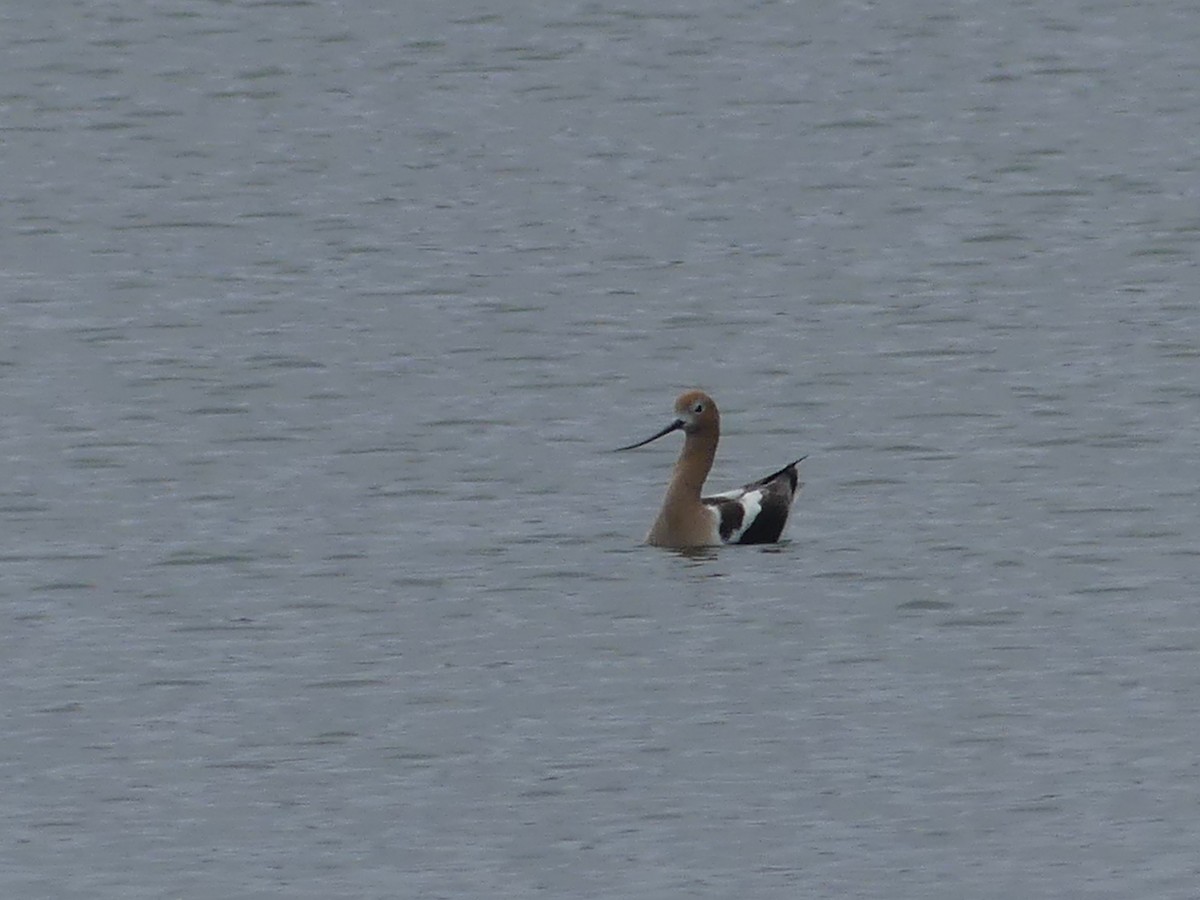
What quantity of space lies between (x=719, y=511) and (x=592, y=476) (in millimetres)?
1443

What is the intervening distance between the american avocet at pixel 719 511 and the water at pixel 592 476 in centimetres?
21

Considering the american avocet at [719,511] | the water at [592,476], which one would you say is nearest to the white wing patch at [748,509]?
the american avocet at [719,511]

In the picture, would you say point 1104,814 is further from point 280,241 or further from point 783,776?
point 280,241

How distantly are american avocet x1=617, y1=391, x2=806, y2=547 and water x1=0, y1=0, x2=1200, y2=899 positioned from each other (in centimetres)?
21

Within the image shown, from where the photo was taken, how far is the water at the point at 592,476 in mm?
13570

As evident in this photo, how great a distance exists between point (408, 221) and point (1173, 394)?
374 inches

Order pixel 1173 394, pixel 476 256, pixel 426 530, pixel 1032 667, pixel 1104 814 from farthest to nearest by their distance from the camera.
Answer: pixel 476 256 < pixel 1173 394 < pixel 426 530 < pixel 1032 667 < pixel 1104 814

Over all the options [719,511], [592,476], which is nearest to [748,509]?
[719,511]

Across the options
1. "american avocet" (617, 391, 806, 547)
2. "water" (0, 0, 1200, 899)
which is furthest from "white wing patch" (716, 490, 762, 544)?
"water" (0, 0, 1200, 899)

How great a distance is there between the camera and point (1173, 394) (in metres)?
22.0

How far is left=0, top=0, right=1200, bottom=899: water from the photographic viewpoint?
44.5 feet

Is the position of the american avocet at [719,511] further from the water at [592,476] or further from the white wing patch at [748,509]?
the water at [592,476]

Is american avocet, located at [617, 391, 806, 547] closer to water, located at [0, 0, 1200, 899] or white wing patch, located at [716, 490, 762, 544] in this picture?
white wing patch, located at [716, 490, 762, 544]

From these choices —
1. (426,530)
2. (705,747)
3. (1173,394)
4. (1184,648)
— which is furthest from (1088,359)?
(705,747)
